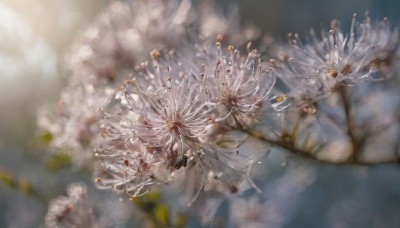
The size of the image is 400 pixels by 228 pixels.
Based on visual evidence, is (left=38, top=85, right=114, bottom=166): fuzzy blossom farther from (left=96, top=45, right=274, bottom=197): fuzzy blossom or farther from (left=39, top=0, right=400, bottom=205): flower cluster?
(left=96, top=45, right=274, bottom=197): fuzzy blossom

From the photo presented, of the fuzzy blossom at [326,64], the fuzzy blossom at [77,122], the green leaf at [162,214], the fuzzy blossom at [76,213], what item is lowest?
the green leaf at [162,214]

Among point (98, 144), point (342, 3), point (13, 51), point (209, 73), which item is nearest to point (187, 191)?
point (98, 144)

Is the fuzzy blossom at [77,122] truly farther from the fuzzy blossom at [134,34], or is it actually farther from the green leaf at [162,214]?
the green leaf at [162,214]

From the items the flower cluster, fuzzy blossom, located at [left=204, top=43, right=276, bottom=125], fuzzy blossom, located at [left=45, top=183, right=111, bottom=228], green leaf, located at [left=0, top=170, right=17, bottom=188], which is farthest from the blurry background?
fuzzy blossom, located at [left=204, top=43, right=276, bottom=125]

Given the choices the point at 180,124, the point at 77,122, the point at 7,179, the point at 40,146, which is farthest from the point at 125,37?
the point at 180,124

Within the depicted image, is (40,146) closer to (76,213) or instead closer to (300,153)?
(76,213)

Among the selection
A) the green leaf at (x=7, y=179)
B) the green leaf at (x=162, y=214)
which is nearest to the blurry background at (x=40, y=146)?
the green leaf at (x=7, y=179)
